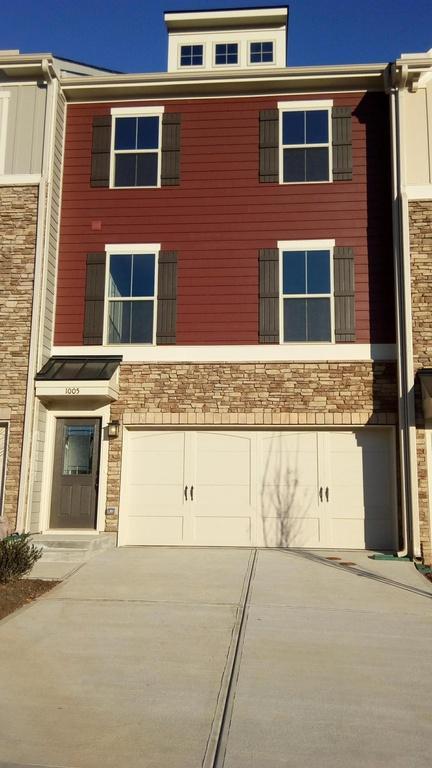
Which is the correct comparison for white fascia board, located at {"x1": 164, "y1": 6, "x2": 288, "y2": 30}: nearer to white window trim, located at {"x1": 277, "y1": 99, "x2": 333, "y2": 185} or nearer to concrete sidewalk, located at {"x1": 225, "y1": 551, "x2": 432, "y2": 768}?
white window trim, located at {"x1": 277, "y1": 99, "x2": 333, "y2": 185}

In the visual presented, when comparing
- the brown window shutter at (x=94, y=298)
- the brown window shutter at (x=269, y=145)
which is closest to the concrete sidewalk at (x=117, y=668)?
the brown window shutter at (x=94, y=298)

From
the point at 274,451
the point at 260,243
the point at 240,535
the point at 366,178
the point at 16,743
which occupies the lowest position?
the point at 16,743

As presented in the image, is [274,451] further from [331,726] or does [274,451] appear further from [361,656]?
[331,726]

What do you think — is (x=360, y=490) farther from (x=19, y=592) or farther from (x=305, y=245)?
(x=19, y=592)

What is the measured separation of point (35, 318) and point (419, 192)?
6845 mm

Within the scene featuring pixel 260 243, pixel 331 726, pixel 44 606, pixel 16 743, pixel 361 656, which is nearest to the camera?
pixel 16 743

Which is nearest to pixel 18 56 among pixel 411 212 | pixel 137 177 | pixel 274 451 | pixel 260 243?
pixel 137 177

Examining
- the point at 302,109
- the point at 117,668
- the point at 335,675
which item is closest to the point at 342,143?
the point at 302,109

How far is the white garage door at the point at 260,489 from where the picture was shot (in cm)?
1049

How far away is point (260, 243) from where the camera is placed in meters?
11.3

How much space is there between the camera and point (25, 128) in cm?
1152

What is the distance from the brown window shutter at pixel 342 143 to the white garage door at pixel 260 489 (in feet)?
Answer: 15.4

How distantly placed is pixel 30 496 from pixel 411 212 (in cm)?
788

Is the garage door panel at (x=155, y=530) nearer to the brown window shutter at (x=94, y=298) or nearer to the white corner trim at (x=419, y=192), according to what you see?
the brown window shutter at (x=94, y=298)
